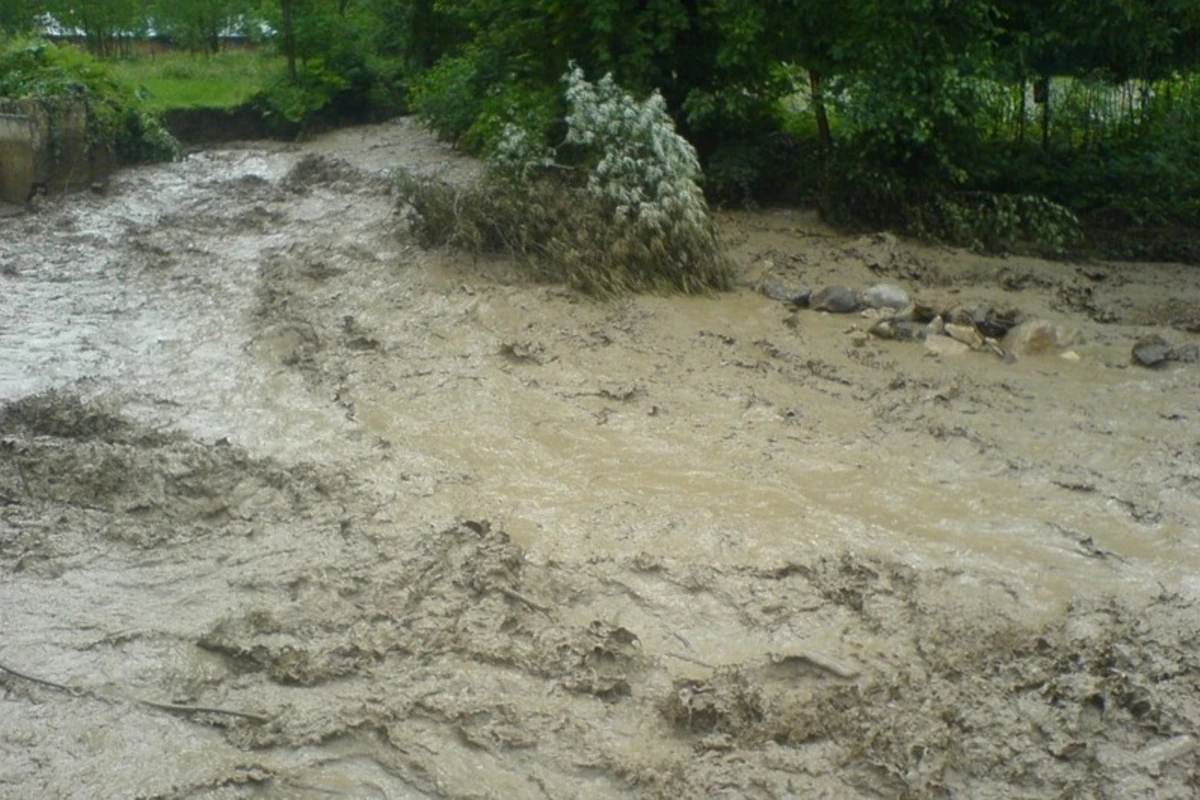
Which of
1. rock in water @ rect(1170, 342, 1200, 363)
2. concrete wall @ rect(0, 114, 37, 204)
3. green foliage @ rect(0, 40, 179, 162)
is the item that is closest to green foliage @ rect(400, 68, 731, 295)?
rock in water @ rect(1170, 342, 1200, 363)

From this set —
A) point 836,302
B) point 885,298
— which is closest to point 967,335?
point 885,298

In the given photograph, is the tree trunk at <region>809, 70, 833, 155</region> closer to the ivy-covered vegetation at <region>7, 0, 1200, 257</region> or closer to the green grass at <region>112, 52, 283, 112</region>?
the ivy-covered vegetation at <region>7, 0, 1200, 257</region>

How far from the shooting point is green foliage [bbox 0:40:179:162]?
1586cm

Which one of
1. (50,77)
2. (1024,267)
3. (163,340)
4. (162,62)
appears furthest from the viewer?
(162,62)

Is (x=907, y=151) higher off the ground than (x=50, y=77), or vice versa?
(x=50, y=77)

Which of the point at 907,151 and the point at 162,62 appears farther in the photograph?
the point at 162,62

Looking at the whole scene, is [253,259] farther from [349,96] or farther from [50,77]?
[349,96]

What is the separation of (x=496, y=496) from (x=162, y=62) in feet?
72.3

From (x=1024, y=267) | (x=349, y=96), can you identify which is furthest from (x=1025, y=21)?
(x=349, y=96)

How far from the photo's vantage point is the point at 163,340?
389 inches

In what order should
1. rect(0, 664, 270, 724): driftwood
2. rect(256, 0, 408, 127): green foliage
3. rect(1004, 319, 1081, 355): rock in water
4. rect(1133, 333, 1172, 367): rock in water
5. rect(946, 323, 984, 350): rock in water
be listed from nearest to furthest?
rect(0, 664, 270, 724): driftwood < rect(1133, 333, 1172, 367): rock in water < rect(1004, 319, 1081, 355): rock in water < rect(946, 323, 984, 350): rock in water < rect(256, 0, 408, 127): green foliage

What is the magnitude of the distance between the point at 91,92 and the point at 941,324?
11369 mm

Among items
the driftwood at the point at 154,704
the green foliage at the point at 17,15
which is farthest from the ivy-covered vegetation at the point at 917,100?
the green foliage at the point at 17,15

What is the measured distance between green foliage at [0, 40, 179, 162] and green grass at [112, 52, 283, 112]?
1588 mm
